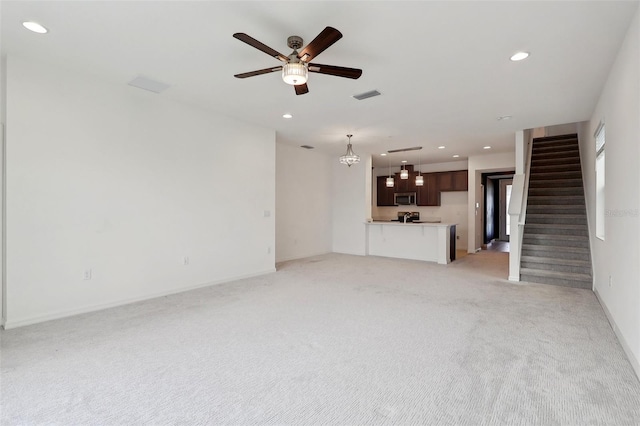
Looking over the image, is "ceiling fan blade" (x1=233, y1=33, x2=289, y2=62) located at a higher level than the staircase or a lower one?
Answer: higher

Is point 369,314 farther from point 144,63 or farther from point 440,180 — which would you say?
point 440,180

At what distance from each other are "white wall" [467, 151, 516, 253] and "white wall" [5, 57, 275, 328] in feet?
21.1

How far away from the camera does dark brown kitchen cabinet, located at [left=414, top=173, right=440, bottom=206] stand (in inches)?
386

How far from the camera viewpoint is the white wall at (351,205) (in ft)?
27.5

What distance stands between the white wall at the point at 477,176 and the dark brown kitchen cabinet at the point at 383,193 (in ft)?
8.40

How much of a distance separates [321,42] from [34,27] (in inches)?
99.5

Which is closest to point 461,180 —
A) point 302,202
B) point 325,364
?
point 302,202

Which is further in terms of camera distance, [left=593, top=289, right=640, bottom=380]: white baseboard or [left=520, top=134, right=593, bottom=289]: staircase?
[left=520, top=134, right=593, bottom=289]: staircase

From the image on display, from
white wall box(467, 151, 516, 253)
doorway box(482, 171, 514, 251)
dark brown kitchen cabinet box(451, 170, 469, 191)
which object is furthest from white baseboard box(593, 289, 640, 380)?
doorway box(482, 171, 514, 251)

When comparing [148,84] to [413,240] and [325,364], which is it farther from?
[413,240]

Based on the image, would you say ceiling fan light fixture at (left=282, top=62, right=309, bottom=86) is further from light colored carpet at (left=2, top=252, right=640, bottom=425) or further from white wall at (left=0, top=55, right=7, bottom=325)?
white wall at (left=0, top=55, right=7, bottom=325)

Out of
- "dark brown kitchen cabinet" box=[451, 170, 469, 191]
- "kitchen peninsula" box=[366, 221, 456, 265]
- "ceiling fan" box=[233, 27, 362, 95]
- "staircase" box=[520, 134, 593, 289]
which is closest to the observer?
"ceiling fan" box=[233, 27, 362, 95]

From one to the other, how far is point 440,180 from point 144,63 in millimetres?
8547

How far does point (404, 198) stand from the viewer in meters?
10.4
